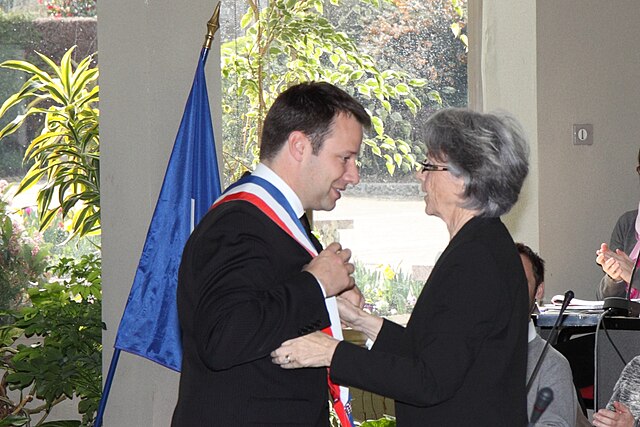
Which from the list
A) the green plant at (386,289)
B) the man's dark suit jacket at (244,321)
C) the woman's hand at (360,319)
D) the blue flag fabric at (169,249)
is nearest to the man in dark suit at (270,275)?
the man's dark suit jacket at (244,321)

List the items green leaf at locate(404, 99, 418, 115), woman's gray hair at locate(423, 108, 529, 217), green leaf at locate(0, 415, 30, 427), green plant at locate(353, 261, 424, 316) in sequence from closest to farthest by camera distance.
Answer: woman's gray hair at locate(423, 108, 529, 217), green leaf at locate(0, 415, 30, 427), green plant at locate(353, 261, 424, 316), green leaf at locate(404, 99, 418, 115)

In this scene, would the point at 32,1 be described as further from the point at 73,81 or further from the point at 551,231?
the point at 551,231

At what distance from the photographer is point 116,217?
145 inches

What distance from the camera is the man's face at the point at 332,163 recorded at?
6.45 feet

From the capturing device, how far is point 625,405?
115 inches

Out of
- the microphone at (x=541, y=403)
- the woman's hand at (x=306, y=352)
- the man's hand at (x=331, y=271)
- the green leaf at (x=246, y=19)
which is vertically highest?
the green leaf at (x=246, y=19)

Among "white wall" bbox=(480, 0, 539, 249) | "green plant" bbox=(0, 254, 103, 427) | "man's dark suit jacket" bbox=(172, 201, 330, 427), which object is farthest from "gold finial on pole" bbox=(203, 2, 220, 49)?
"white wall" bbox=(480, 0, 539, 249)

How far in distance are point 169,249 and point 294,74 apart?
193cm

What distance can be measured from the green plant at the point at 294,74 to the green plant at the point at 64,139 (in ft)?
2.39

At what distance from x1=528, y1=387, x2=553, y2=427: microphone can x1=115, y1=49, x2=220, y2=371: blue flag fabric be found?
1170mm

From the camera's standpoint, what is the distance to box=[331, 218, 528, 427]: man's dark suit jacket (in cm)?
188

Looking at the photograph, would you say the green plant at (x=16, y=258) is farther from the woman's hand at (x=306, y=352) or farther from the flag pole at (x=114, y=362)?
the woman's hand at (x=306, y=352)

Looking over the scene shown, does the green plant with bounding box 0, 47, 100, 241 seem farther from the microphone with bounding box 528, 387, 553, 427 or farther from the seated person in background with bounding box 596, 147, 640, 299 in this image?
the seated person in background with bounding box 596, 147, 640, 299

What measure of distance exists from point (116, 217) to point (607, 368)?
1.93 meters
